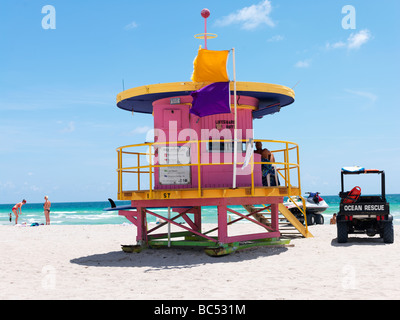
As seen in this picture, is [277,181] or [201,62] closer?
[201,62]

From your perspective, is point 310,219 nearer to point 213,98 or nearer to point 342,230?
point 342,230

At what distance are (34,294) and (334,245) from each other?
881 cm

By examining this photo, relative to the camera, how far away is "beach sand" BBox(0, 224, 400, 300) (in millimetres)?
7812

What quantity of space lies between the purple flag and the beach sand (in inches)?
141

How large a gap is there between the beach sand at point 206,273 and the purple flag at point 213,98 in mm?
3579

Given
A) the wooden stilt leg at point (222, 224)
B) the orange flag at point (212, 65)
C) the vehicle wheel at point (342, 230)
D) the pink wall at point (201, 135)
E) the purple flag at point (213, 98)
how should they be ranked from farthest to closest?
the vehicle wheel at point (342, 230)
the pink wall at point (201, 135)
the wooden stilt leg at point (222, 224)
the orange flag at point (212, 65)
the purple flag at point (213, 98)

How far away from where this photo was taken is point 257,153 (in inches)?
539

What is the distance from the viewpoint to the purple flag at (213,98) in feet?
38.1

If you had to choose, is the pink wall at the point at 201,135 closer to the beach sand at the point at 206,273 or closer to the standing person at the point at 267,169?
the standing person at the point at 267,169

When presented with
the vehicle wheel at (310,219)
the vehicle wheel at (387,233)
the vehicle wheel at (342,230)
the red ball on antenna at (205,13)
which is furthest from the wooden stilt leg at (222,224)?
the vehicle wheel at (310,219)

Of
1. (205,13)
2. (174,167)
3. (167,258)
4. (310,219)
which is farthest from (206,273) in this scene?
(310,219)

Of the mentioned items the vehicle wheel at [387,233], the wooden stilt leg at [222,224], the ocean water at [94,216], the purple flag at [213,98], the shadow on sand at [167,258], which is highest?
the purple flag at [213,98]
